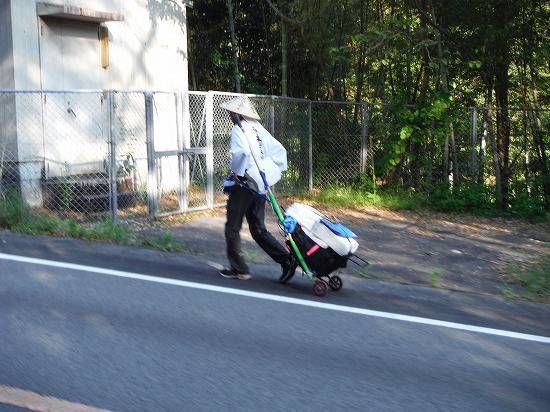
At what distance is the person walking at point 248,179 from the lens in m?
7.02

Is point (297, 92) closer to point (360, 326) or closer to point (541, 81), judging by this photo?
point (541, 81)

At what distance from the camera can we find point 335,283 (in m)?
7.18

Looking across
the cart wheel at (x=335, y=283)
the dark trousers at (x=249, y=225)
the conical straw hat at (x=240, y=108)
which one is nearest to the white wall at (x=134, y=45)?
the conical straw hat at (x=240, y=108)

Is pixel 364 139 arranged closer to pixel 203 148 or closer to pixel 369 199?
pixel 369 199

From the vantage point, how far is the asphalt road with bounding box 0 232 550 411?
4.51m

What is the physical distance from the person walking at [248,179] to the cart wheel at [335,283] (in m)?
0.40

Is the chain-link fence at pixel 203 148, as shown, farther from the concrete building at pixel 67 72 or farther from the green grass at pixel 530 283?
the green grass at pixel 530 283

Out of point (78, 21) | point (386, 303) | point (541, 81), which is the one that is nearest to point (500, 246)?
point (386, 303)

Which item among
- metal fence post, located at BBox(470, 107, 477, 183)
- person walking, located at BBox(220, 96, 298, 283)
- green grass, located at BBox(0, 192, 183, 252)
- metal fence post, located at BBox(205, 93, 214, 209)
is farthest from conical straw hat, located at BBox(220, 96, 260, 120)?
metal fence post, located at BBox(470, 107, 477, 183)

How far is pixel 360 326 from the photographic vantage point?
238 inches

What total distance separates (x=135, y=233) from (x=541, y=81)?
10693 mm

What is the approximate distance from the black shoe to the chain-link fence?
4.15 meters

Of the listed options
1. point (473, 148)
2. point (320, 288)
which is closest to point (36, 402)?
point (320, 288)

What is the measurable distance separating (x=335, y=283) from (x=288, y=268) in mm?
517
